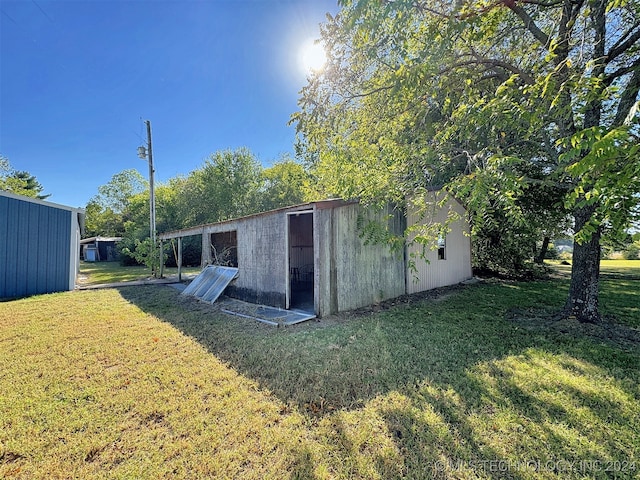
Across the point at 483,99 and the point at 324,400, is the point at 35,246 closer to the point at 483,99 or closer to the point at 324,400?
the point at 324,400

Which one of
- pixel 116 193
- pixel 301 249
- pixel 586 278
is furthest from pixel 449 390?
pixel 116 193

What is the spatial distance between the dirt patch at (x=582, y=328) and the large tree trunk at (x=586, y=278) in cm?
17

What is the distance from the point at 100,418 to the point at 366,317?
13.8 ft

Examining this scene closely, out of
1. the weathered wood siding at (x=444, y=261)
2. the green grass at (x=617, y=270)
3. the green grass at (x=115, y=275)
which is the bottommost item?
the green grass at (x=617, y=270)

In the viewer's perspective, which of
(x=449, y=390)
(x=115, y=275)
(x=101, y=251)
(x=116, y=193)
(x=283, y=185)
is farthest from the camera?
(x=116, y=193)

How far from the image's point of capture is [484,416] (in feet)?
7.84

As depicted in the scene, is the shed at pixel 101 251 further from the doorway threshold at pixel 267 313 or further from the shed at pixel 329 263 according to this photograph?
the doorway threshold at pixel 267 313

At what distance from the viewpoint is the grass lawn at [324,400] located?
1.93 metres

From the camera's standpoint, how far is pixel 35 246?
8.59 meters

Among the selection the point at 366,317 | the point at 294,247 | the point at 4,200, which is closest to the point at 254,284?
the point at 366,317

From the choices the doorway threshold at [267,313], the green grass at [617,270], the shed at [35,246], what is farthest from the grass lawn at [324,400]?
the green grass at [617,270]

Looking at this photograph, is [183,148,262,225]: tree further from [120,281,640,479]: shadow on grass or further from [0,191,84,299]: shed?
[120,281,640,479]: shadow on grass

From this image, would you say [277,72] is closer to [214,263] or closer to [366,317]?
[214,263]

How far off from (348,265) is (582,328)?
4074mm
